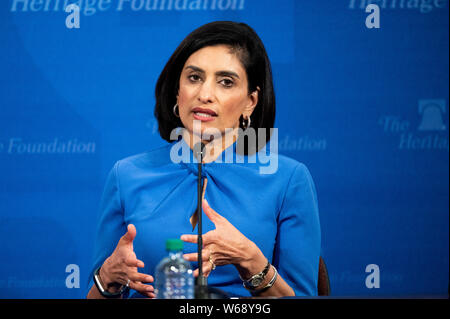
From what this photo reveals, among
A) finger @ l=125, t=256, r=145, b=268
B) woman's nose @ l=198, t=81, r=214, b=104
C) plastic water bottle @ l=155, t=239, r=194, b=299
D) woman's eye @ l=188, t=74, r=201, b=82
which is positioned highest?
woman's eye @ l=188, t=74, r=201, b=82

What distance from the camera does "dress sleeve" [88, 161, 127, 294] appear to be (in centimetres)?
232

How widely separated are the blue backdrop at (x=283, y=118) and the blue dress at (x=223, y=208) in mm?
395

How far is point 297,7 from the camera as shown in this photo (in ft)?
9.08

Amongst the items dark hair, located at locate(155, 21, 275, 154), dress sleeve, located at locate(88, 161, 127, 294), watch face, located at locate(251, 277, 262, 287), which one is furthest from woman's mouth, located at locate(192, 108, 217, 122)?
watch face, located at locate(251, 277, 262, 287)

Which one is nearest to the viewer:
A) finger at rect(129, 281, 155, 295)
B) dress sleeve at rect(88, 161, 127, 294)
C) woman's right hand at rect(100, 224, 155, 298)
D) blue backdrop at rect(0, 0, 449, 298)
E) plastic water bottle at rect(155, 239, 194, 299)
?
plastic water bottle at rect(155, 239, 194, 299)

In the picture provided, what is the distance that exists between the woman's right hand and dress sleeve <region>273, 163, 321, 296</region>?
1.87 ft

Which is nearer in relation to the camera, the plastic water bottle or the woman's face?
the plastic water bottle

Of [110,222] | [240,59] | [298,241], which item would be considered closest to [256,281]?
[298,241]

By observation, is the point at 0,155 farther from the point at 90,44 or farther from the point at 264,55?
the point at 264,55

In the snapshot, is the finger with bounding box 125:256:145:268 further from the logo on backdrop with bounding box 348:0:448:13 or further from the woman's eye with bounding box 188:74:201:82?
the logo on backdrop with bounding box 348:0:448:13

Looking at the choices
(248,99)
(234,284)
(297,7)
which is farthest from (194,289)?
Answer: (297,7)
